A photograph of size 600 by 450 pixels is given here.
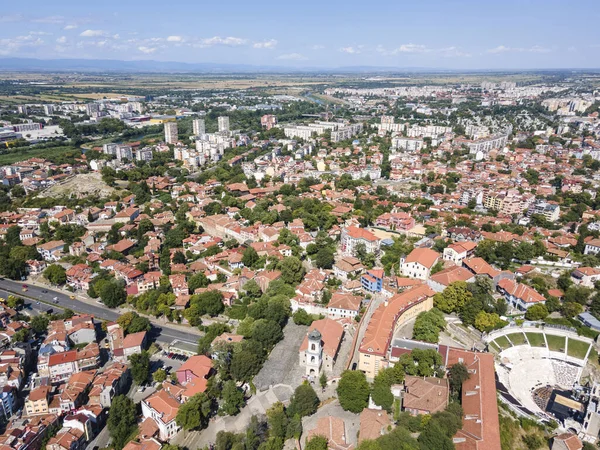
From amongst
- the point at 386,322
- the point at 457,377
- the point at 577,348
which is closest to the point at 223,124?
the point at 386,322

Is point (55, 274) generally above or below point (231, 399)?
above

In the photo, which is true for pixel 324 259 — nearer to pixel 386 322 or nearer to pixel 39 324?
pixel 386 322

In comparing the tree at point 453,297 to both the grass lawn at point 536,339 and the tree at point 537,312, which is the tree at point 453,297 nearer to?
the tree at point 537,312

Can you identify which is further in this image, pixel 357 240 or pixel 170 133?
pixel 170 133

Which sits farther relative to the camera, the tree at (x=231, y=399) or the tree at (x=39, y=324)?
the tree at (x=39, y=324)

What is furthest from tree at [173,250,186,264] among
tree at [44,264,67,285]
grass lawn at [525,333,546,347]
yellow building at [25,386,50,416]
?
grass lawn at [525,333,546,347]

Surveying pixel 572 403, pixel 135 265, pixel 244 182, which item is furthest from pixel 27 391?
pixel 244 182

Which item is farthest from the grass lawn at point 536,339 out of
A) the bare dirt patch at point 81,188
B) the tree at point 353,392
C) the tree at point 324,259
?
the bare dirt patch at point 81,188
